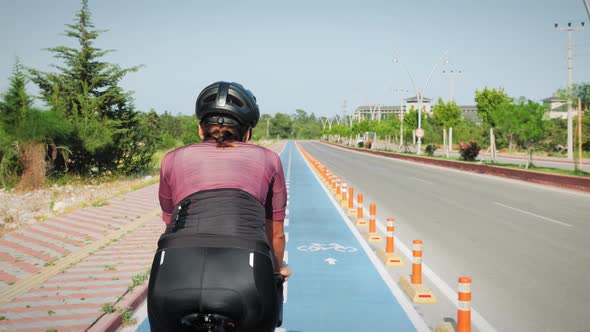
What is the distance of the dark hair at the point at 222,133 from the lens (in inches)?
112

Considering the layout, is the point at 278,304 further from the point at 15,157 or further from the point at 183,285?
the point at 15,157

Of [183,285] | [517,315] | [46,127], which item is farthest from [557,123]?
[183,285]

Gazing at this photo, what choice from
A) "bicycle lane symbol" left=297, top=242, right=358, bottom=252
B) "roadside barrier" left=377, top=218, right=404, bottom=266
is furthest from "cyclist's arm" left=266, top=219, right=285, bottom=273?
"bicycle lane symbol" left=297, top=242, right=358, bottom=252

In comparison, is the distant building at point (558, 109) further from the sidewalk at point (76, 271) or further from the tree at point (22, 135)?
the sidewalk at point (76, 271)

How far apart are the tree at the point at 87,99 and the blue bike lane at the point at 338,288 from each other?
10255mm

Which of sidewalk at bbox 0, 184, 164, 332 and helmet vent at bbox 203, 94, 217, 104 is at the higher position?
helmet vent at bbox 203, 94, 217, 104

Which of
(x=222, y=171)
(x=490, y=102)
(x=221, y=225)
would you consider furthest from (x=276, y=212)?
(x=490, y=102)

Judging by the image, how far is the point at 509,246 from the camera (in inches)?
395

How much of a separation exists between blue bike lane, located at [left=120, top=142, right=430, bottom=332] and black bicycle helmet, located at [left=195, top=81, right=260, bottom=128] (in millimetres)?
3152

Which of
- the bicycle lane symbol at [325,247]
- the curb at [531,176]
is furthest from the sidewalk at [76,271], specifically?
the curb at [531,176]

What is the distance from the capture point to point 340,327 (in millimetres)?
5566

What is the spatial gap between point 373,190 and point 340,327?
1599 cm

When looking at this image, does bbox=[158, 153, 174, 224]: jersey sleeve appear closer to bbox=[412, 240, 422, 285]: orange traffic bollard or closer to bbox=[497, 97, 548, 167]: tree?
bbox=[412, 240, 422, 285]: orange traffic bollard

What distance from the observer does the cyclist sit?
237 cm
